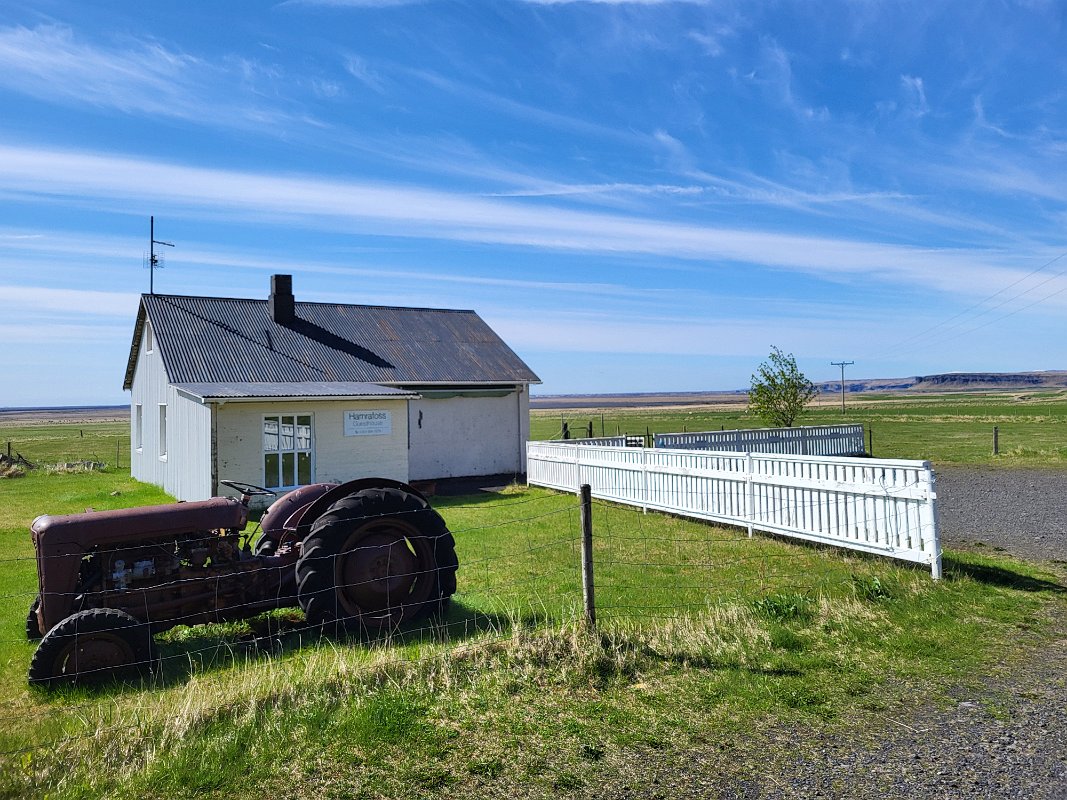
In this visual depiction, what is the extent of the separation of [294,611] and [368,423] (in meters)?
9.60

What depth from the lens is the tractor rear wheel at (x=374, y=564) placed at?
6.05 metres

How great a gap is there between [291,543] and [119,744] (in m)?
2.94

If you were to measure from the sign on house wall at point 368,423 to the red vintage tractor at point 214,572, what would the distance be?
958 cm

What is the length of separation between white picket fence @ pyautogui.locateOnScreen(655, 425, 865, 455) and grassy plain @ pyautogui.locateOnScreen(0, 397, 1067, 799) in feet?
35.7

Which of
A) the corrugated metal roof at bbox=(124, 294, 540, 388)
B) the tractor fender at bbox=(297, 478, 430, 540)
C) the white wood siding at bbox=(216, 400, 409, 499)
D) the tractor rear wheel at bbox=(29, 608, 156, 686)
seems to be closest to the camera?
the tractor rear wheel at bbox=(29, 608, 156, 686)

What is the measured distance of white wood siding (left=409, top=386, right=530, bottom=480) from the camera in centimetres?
2033

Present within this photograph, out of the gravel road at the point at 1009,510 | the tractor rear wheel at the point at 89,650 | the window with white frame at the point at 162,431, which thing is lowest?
the gravel road at the point at 1009,510

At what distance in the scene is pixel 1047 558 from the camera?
28.8 feet

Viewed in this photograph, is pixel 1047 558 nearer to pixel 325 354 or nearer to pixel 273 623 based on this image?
pixel 273 623

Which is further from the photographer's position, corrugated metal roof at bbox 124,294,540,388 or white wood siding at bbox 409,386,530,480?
→ white wood siding at bbox 409,386,530,480

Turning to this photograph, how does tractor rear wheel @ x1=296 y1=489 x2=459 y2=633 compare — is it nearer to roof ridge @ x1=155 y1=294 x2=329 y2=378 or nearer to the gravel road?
the gravel road

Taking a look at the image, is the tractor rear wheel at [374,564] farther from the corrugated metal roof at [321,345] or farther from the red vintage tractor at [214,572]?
the corrugated metal roof at [321,345]

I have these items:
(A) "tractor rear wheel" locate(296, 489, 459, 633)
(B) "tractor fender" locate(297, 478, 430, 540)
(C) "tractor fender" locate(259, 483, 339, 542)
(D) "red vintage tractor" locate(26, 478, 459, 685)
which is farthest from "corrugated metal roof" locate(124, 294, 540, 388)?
(A) "tractor rear wheel" locate(296, 489, 459, 633)

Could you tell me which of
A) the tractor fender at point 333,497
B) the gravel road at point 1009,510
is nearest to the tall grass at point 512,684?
the tractor fender at point 333,497
